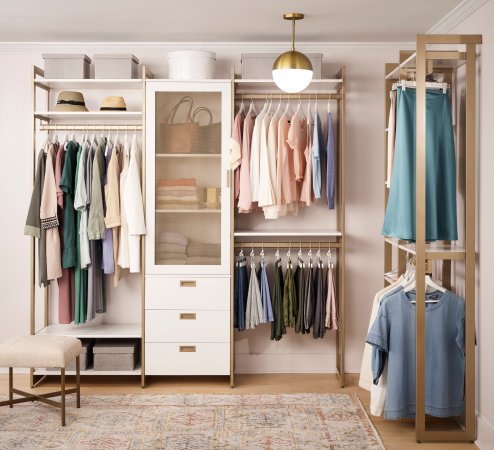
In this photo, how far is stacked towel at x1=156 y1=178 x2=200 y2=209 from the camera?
4.77 meters

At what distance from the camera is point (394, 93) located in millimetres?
4109

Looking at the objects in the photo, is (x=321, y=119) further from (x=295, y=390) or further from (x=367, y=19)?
(x=295, y=390)

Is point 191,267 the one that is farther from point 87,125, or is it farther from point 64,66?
point 64,66

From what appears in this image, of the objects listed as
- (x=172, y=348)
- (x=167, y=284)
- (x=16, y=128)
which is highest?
(x=16, y=128)

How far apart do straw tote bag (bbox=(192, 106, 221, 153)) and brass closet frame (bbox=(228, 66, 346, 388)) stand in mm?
167

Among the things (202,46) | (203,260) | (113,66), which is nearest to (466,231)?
(203,260)

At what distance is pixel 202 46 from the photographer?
5098 millimetres

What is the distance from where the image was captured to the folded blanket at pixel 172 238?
4.79m

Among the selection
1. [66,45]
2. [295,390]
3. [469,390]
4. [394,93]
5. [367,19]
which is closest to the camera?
[469,390]

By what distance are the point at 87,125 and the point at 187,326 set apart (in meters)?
1.67

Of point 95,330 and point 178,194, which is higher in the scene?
point 178,194

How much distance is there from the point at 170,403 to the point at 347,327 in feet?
5.13

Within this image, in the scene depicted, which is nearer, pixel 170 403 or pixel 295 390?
pixel 170 403

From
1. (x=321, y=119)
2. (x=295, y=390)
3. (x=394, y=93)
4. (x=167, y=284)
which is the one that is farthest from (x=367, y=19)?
(x=295, y=390)
